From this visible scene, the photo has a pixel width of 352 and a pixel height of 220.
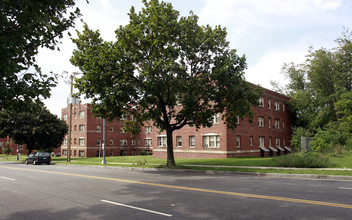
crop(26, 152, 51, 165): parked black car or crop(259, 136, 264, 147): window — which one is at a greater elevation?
crop(259, 136, 264, 147): window

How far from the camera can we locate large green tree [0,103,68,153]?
39062mm

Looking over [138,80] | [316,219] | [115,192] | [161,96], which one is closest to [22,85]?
[115,192]

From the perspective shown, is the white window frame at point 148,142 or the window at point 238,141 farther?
the white window frame at point 148,142

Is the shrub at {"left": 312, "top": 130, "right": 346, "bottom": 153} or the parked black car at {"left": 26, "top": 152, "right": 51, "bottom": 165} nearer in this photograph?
the shrub at {"left": 312, "top": 130, "right": 346, "bottom": 153}

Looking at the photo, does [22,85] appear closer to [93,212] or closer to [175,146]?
[93,212]

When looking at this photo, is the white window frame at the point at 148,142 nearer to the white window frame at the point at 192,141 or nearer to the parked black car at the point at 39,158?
the white window frame at the point at 192,141

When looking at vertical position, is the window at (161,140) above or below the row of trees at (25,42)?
below

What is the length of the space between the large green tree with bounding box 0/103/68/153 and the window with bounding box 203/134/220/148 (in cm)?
2299

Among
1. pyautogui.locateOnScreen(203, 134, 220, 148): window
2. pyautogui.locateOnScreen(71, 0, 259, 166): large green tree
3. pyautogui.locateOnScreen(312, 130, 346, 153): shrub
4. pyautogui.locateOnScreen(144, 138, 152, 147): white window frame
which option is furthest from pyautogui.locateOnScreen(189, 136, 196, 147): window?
pyautogui.locateOnScreen(144, 138, 152, 147): white window frame

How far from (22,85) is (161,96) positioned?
39.7ft

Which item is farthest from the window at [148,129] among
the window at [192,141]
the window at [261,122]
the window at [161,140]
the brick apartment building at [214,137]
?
the window at [261,122]

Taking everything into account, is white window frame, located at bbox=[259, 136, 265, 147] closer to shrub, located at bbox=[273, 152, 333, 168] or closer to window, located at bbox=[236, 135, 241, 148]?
window, located at bbox=[236, 135, 241, 148]

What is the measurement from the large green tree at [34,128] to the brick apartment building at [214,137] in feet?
25.5

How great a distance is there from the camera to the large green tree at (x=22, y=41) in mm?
7332
